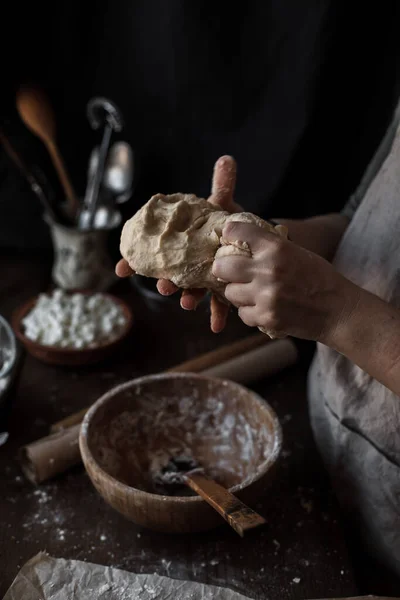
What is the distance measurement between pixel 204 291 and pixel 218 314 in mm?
48

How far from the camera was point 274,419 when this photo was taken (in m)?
1.19

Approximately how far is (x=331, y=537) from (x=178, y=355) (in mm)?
730

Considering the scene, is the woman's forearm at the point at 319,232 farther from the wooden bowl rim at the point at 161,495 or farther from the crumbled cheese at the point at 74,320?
the crumbled cheese at the point at 74,320

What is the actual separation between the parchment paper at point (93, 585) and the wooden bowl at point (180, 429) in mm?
165

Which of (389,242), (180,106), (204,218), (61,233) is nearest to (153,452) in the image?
(204,218)

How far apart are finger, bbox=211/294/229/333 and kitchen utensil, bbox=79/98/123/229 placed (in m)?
1.01

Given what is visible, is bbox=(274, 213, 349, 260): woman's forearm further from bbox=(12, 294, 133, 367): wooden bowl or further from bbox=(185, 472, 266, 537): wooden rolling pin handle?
bbox=(12, 294, 133, 367): wooden bowl

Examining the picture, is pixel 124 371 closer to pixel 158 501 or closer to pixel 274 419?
pixel 274 419

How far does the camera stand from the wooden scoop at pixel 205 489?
91 centimetres

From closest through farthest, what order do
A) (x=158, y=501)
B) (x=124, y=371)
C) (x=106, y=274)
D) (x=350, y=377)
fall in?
1. (x=158, y=501)
2. (x=350, y=377)
3. (x=124, y=371)
4. (x=106, y=274)

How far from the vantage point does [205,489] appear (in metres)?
1.02

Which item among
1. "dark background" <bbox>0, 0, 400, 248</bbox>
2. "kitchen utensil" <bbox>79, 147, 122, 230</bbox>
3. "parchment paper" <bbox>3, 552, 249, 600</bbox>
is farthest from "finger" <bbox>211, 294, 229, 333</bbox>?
"kitchen utensil" <bbox>79, 147, 122, 230</bbox>

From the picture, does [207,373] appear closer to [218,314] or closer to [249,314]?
[218,314]

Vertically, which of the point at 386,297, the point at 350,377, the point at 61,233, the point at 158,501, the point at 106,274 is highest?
the point at 386,297
